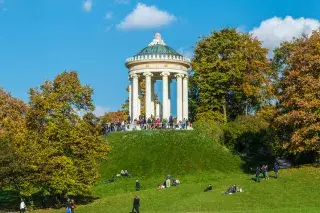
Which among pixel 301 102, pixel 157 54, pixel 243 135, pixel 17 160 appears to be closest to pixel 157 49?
pixel 157 54

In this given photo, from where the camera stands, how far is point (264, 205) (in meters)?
36.8

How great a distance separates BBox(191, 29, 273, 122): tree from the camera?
2773 inches

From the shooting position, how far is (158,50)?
221 feet

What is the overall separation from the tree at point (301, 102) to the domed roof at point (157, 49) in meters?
18.3

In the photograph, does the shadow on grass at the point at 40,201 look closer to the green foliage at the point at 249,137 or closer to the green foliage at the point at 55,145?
the green foliage at the point at 55,145

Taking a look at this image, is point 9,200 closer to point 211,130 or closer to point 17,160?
A: point 17,160

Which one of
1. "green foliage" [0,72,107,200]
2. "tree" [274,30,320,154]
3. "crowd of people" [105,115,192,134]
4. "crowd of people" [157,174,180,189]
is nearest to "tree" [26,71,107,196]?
"green foliage" [0,72,107,200]

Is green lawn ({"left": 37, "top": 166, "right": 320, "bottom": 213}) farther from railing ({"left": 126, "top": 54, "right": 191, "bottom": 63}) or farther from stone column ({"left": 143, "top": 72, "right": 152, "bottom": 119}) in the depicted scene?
railing ({"left": 126, "top": 54, "right": 191, "bottom": 63})

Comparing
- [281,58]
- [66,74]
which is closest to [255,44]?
[281,58]

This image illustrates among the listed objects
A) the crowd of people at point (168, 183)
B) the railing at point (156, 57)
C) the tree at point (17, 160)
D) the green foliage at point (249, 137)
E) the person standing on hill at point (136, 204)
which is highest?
the railing at point (156, 57)

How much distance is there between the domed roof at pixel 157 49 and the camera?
66812 mm

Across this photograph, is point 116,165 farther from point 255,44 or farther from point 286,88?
point 255,44

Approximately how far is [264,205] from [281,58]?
43.4 m

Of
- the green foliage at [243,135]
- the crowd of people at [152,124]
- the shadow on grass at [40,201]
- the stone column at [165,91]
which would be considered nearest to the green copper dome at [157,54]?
the stone column at [165,91]
